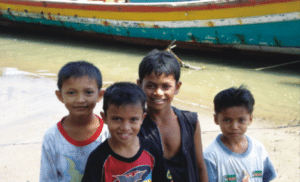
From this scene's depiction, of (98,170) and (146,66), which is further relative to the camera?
(146,66)

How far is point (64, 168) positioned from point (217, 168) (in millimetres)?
837

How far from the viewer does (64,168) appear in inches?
61.8

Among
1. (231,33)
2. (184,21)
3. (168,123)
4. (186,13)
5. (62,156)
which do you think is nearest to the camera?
(62,156)

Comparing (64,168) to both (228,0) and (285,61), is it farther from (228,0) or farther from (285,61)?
(285,61)

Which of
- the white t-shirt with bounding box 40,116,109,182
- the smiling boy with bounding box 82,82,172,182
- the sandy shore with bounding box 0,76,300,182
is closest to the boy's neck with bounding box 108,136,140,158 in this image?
the smiling boy with bounding box 82,82,172,182

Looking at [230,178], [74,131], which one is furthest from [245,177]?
[74,131]

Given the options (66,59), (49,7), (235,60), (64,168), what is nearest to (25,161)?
(64,168)

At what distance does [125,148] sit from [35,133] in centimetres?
210

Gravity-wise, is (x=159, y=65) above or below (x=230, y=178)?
above

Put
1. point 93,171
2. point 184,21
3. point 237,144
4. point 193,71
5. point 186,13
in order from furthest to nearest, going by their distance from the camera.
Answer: point 184,21
point 186,13
point 193,71
point 237,144
point 93,171

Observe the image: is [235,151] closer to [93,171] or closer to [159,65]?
[159,65]

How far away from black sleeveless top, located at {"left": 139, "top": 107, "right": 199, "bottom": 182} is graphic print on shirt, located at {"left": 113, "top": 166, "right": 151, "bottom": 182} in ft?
0.63

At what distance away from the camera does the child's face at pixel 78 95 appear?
63.4 inches

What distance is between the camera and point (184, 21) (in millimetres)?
6879
